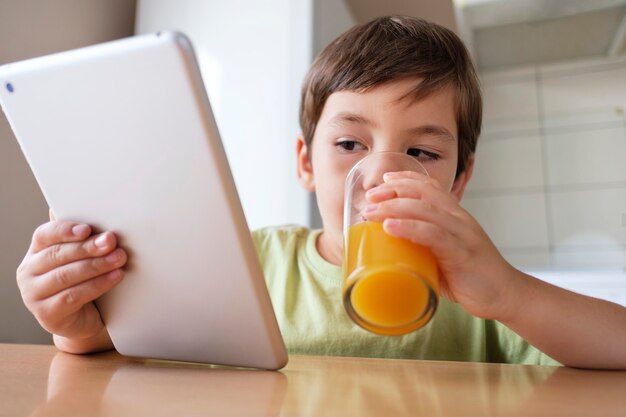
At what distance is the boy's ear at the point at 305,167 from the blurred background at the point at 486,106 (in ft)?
1.95

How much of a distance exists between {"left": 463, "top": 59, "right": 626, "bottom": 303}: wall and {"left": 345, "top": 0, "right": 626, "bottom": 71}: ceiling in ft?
0.48

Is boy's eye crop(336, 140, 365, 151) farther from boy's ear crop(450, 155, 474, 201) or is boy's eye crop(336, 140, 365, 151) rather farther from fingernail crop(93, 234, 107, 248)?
fingernail crop(93, 234, 107, 248)

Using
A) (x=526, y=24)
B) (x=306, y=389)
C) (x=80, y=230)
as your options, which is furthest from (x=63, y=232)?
(x=526, y=24)

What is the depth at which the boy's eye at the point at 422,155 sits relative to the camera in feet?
2.67

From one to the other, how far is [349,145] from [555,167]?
7.71 feet

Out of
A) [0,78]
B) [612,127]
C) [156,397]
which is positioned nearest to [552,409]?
[156,397]

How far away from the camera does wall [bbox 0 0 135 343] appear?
1.37 m

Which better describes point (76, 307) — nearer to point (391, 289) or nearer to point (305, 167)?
point (391, 289)

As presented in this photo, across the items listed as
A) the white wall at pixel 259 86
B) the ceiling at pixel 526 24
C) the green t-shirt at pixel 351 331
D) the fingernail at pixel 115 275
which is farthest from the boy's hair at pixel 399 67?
the ceiling at pixel 526 24

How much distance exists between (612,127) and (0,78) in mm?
2926

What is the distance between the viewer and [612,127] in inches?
108

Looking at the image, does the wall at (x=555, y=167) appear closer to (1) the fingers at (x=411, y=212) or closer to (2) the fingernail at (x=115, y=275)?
(1) the fingers at (x=411, y=212)

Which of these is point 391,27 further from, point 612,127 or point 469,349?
point 612,127

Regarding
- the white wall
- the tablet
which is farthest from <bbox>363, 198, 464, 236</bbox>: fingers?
the white wall
